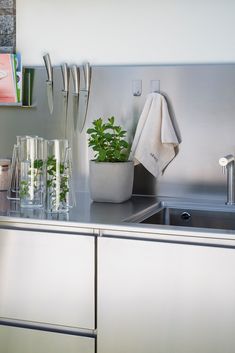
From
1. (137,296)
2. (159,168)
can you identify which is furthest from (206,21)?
(137,296)

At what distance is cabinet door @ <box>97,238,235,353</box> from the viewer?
1.37 metres

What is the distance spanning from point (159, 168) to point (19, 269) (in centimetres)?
72

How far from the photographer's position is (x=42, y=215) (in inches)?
63.6

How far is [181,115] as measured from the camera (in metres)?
2.03

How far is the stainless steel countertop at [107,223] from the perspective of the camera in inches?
55.1

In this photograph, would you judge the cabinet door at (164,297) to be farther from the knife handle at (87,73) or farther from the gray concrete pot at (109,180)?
the knife handle at (87,73)

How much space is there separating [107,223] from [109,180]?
1.27 ft

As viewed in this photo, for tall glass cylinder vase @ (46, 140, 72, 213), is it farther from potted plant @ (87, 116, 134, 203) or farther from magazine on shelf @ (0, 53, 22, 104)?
magazine on shelf @ (0, 53, 22, 104)

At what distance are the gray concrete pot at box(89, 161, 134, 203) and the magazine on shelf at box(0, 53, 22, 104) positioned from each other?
51 cm

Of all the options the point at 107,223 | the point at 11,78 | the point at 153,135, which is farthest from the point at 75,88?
the point at 107,223

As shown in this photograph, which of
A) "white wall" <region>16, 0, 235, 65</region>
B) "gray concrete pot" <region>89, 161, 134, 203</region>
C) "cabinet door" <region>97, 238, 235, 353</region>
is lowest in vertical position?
"cabinet door" <region>97, 238, 235, 353</region>

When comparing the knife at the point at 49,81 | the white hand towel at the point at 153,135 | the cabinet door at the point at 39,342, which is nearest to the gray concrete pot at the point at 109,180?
the white hand towel at the point at 153,135

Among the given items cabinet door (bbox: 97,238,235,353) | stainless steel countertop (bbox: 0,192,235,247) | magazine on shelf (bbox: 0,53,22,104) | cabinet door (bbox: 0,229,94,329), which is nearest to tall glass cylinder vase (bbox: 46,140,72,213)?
stainless steel countertop (bbox: 0,192,235,247)

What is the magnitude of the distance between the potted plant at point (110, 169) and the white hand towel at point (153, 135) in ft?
0.26
